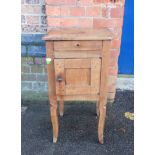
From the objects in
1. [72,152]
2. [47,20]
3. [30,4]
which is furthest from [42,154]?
[30,4]

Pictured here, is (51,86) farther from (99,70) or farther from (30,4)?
(30,4)

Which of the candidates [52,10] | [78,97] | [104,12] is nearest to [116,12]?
[104,12]

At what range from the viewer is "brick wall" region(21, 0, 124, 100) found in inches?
113

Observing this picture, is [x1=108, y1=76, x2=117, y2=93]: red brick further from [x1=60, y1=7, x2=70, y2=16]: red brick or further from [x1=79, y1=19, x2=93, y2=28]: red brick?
[x1=60, y1=7, x2=70, y2=16]: red brick

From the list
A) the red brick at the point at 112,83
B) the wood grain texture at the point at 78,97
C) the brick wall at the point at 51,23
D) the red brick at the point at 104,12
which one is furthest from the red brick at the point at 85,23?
the wood grain texture at the point at 78,97

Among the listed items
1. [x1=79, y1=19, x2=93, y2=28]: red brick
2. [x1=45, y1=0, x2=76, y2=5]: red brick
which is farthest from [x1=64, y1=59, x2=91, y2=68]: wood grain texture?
[x1=45, y1=0, x2=76, y2=5]: red brick

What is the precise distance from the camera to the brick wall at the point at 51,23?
2.86 metres

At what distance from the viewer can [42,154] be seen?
251 cm

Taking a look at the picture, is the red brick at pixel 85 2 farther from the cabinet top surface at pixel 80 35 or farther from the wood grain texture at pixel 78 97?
the wood grain texture at pixel 78 97

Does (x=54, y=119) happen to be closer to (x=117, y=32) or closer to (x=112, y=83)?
(x=112, y=83)
